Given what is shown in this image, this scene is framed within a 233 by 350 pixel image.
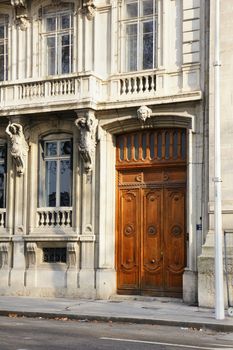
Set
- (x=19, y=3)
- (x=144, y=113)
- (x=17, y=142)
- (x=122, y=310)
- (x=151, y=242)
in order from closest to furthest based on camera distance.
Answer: (x=122, y=310) < (x=144, y=113) < (x=151, y=242) < (x=17, y=142) < (x=19, y=3)

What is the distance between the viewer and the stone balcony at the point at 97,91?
19.2 metres

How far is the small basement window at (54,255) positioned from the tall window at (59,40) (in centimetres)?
541

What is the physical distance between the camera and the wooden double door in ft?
64.2

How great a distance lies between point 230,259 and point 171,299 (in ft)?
8.57

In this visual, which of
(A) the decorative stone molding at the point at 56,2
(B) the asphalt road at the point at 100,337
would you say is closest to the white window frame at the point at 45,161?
(A) the decorative stone molding at the point at 56,2

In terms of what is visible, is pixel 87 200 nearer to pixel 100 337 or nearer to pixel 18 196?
pixel 18 196

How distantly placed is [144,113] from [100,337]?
8.20 meters

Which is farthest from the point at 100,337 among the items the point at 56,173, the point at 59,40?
the point at 59,40

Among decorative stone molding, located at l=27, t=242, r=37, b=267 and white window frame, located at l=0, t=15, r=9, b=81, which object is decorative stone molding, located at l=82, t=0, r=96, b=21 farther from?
decorative stone molding, located at l=27, t=242, r=37, b=267

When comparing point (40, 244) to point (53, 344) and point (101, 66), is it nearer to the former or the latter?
point (101, 66)

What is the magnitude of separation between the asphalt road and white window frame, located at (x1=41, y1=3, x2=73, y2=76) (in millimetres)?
8681

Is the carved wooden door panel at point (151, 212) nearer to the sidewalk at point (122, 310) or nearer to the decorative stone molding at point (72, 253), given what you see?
the sidewalk at point (122, 310)

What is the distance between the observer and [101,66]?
20.7m

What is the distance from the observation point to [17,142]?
2111 centimetres
